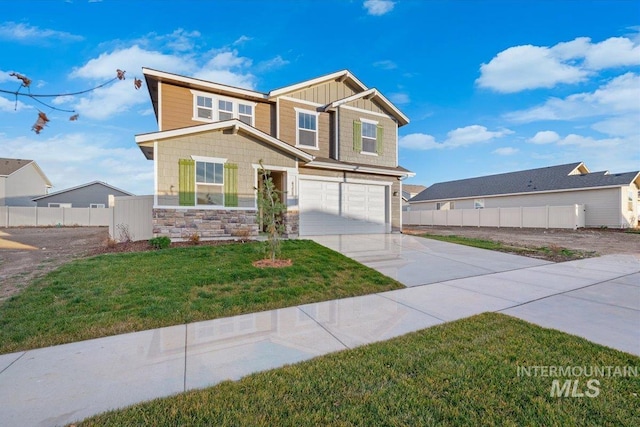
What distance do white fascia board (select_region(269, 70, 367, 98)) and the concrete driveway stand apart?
785 cm

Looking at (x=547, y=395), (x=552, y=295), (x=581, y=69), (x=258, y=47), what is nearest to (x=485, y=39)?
(x=581, y=69)

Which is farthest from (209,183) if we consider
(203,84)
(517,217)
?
(517,217)

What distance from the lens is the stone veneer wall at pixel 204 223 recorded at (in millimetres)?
9641

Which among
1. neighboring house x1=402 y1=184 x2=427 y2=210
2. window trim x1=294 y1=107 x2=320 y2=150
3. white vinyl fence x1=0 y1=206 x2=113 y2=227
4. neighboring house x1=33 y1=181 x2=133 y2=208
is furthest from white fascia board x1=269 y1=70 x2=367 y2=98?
neighboring house x1=402 y1=184 x2=427 y2=210

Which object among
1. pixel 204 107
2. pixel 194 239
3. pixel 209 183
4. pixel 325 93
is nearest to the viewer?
pixel 194 239

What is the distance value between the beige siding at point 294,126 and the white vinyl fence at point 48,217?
869 inches

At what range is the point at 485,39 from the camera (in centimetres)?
1234

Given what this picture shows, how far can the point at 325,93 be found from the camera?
14.0 metres

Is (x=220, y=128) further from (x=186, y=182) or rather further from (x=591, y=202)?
(x=591, y=202)

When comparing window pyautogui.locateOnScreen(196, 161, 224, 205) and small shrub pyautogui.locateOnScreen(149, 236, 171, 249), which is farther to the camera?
window pyautogui.locateOnScreen(196, 161, 224, 205)

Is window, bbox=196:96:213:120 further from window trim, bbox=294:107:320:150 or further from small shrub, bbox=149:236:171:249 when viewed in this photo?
small shrub, bbox=149:236:171:249

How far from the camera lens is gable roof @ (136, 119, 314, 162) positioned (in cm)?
926

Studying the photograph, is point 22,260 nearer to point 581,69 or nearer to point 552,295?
point 552,295

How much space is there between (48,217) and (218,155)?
23767mm
